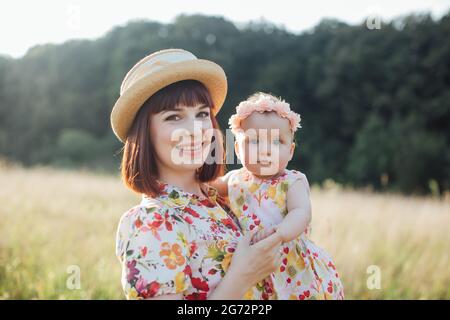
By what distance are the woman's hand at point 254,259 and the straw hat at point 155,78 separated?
2.29 feet

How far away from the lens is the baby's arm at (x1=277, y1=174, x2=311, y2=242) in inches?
73.5

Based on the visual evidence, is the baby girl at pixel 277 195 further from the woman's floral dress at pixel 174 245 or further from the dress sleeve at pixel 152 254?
the dress sleeve at pixel 152 254

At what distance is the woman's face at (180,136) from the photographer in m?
1.94

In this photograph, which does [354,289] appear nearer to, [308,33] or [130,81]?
[130,81]

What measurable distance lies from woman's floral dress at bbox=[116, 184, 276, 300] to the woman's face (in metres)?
0.12

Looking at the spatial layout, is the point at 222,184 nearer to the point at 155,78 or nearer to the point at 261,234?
the point at 261,234

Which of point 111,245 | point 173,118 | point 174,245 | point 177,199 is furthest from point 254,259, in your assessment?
point 111,245

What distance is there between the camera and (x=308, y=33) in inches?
1220

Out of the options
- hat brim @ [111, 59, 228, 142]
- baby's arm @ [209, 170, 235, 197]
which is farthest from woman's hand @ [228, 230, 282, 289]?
hat brim @ [111, 59, 228, 142]

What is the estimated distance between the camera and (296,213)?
195 cm

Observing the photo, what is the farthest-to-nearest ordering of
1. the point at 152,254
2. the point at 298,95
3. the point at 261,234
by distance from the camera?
the point at 298,95
the point at 261,234
the point at 152,254

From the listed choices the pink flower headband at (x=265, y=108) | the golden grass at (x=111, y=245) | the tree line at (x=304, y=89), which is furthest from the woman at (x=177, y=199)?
the tree line at (x=304, y=89)

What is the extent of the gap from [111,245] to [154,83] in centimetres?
319
